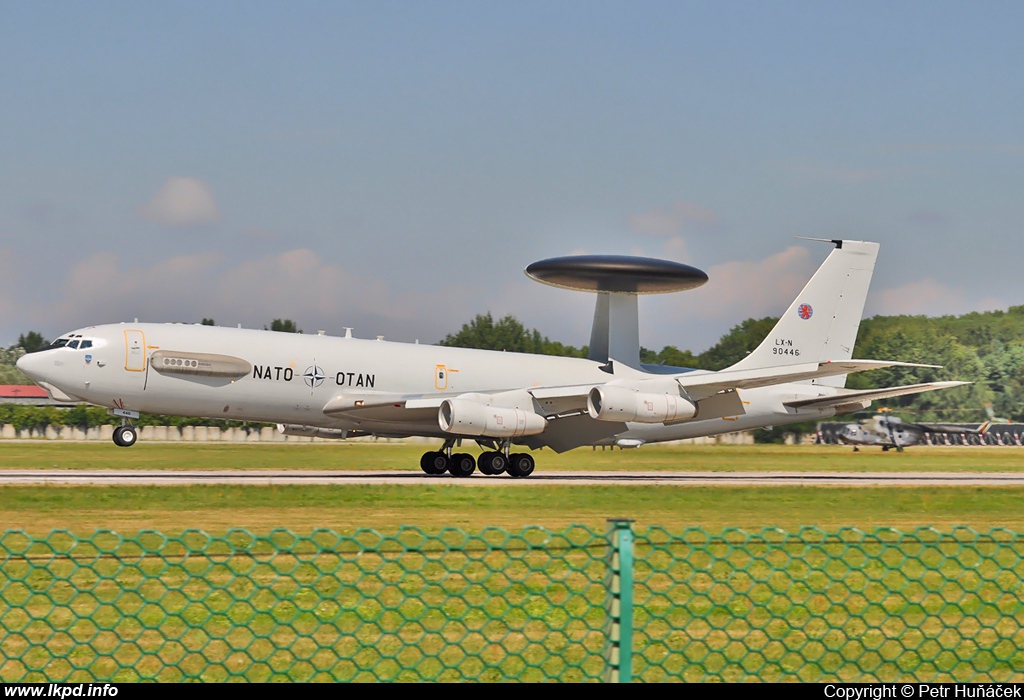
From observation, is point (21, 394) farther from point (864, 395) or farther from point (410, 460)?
point (864, 395)

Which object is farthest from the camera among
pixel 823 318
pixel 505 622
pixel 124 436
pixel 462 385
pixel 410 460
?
pixel 410 460

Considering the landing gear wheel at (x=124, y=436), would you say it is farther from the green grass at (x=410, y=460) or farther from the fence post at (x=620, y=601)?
the fence post at (x=620, y=601)

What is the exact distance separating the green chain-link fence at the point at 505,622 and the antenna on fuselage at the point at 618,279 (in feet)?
120

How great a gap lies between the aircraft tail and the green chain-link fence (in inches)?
1033

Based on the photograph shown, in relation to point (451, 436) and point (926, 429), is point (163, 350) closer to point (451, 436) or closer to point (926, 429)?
point (451, 436)

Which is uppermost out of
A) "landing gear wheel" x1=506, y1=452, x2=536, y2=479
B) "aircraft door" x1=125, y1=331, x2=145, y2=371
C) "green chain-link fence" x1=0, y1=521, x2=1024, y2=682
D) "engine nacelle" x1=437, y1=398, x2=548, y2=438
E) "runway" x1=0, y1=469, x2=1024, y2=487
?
"aircraft door" x1=125, y1=331, x2=145, y2=371

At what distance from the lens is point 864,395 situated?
35.6 m

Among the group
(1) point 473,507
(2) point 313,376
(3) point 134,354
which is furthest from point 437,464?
(1) point 473,507

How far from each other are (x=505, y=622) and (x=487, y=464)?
2395 centimetres

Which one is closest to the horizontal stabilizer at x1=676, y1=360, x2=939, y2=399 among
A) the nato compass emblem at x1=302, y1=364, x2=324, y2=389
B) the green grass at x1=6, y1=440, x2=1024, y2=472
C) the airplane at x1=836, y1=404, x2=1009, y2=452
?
the green grass at x1=6, y1=440, x2=1024, y2=472

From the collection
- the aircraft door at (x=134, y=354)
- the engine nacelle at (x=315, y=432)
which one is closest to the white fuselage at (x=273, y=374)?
the aircraft door at (x=134, y=354)

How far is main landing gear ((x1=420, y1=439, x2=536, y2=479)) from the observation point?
109ft

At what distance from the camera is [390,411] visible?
31.9m

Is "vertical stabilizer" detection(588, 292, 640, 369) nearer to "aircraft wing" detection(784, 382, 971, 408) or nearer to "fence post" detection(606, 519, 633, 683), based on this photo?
"aircraft wing" detection(784, 382, 971, 408)
